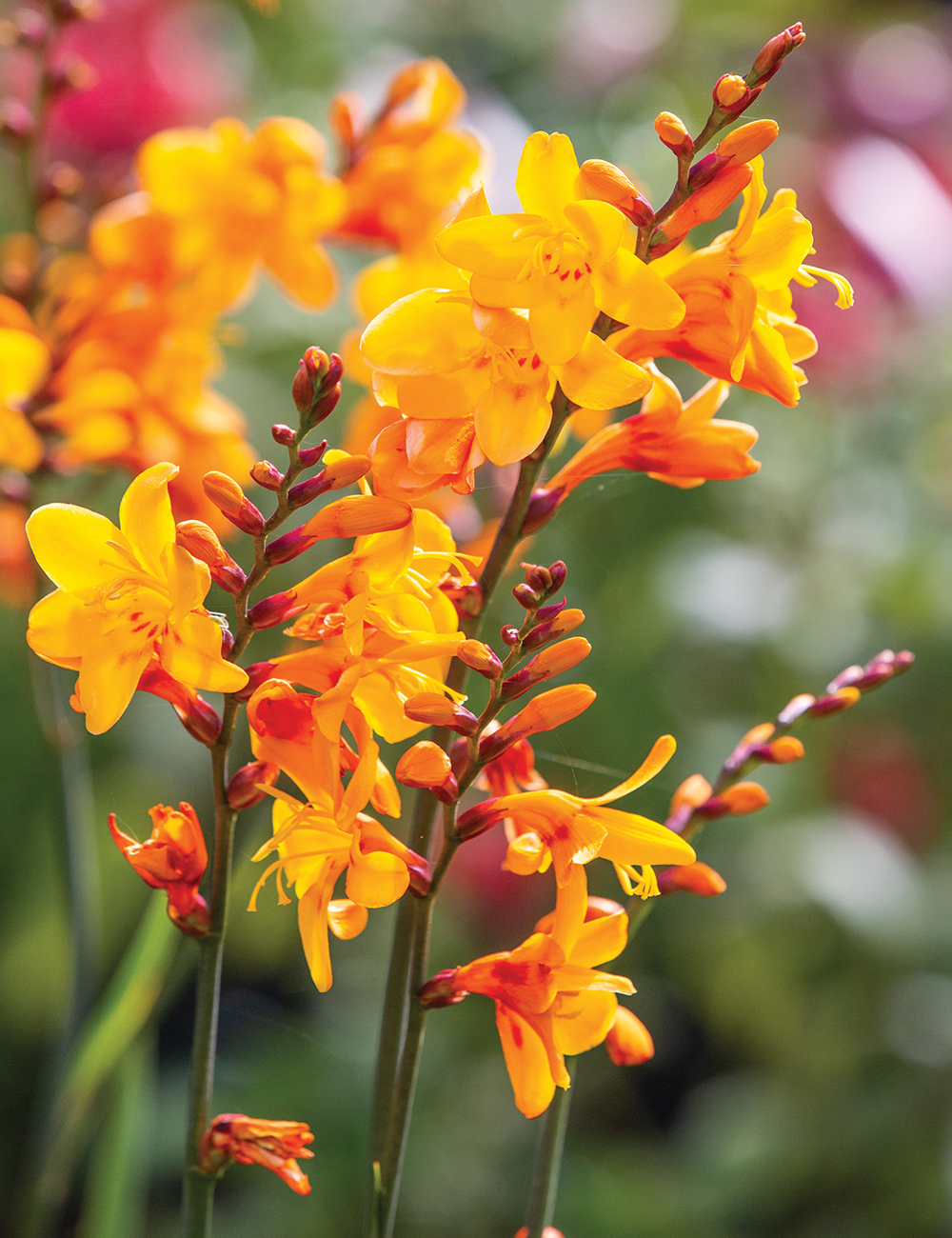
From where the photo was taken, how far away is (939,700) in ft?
3.52

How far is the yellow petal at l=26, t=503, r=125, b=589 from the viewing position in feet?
0.84

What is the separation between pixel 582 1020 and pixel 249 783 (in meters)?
0.09

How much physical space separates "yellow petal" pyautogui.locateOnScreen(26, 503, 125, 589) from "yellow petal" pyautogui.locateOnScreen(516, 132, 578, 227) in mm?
117

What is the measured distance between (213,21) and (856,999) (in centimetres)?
156

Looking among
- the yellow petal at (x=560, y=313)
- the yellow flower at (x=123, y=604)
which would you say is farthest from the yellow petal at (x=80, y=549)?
the yellow petal at (x=560, y=313)

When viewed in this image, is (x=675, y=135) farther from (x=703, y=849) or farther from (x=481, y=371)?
(x=703, y=849)

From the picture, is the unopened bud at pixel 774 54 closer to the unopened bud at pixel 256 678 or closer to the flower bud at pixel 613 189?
the flower bud at pixel 613 189

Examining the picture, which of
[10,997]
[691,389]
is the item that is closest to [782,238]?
[691,389]

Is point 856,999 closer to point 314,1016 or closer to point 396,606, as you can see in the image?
point 314,1016

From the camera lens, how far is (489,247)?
0.80ft

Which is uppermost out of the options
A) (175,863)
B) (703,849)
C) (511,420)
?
(511,420)

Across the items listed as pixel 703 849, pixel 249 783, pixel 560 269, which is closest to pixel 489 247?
pixel 560 269

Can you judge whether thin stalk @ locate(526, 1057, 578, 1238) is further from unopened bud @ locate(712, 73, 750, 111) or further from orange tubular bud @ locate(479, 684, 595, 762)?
unopened bud @ locate(712, 73, 750, 111)

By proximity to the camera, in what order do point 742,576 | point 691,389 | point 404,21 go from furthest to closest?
point 404,21 → point 742,576 → point 691,389
